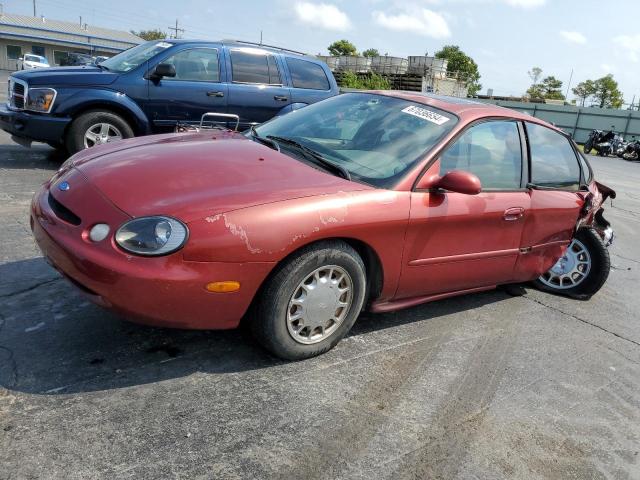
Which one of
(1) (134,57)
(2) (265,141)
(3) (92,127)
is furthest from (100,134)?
(2) (265,141)

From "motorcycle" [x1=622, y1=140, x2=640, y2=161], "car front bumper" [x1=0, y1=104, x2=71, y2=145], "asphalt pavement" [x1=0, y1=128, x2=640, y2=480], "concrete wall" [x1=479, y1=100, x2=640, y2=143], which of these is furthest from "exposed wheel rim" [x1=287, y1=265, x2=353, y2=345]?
"concrete wall" [x1=479, y1=100, x2=640, y2=143]

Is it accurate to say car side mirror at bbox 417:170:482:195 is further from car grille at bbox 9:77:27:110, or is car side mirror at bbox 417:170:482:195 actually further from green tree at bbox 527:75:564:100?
green tree at bbox 527:75:564:100

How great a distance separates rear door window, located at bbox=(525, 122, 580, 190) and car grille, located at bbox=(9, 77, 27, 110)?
5862 millimetres

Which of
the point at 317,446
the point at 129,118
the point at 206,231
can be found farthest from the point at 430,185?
the point at 129,118

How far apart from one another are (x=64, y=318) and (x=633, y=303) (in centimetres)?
465

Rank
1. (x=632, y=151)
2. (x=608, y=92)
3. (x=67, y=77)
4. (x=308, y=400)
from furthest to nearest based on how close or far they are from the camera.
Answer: (x=608, y=92)
(x=632, y=151)
(x=67, y=77)
(x=308, y=400)

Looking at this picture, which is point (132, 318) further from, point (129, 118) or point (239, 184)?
point (129, 118)

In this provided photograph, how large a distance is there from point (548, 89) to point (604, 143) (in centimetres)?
5945

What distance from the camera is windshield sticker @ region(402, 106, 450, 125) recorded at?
353cm

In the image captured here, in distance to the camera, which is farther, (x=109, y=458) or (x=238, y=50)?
(x=238, y=50)

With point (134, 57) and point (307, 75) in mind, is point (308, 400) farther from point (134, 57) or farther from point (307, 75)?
point (307, 75)

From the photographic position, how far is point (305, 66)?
8.09 metres

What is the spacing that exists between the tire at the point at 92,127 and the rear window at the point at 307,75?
2.57 metres

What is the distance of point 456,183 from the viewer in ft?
10.2
